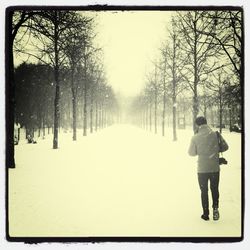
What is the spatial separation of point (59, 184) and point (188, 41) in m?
6.13

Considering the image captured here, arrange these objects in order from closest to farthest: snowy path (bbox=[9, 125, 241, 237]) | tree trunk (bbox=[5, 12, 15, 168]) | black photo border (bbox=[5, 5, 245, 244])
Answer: black photo border (bbox=[5, 5, 245, 244]) → snowy path (bbox=[9, 125, 241, 237]) → tree trunk (bbox=[5, 12, 15, 168])

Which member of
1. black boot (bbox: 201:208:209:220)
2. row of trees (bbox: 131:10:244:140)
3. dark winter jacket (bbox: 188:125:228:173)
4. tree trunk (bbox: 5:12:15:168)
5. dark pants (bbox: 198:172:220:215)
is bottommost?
black boot (bbox: 201:208:209:220)

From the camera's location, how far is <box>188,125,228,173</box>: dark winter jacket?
20.5 feet

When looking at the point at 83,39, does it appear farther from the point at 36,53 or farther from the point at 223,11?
the point at 223,11

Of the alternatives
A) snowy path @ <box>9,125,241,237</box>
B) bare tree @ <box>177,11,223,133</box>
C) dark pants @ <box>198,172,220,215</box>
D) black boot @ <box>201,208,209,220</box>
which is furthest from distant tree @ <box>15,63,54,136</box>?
black boot @ <box>201,208,209,220</box>

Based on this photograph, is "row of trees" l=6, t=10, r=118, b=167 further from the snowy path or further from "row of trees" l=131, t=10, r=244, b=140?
"row of trees" l=131, t=10, r=244, b=140

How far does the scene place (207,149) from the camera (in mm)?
6277

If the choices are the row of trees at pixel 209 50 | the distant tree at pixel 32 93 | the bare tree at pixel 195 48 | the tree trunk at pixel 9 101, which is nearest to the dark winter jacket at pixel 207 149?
the row of trees at pixel 209 50

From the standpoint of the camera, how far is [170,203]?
7.06 meters

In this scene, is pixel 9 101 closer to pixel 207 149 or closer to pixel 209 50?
pixel 207 149

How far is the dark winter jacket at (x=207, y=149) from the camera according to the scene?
6.24m

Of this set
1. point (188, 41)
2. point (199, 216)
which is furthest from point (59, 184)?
point (188, 41)

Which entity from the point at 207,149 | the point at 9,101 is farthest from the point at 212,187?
the point at 9,101

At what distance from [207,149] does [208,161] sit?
8.5 inches
